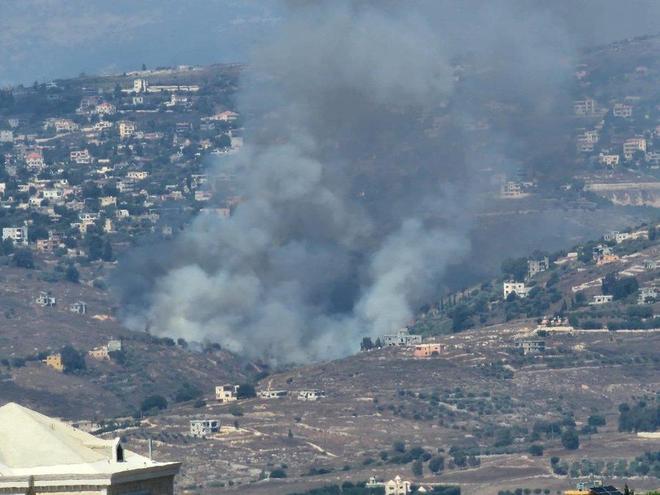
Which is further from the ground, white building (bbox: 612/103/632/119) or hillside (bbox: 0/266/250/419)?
white building (bbox: 612/103/632/119)

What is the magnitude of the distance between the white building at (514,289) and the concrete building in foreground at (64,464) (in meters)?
133

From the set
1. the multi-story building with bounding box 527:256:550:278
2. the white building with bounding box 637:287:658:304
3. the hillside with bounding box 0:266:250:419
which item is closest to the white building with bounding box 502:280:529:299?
the multi-story building with bounding box 527:256:550:278

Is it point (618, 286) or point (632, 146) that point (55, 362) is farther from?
point (632, 146)

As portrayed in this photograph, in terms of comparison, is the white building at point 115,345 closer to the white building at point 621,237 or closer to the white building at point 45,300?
the white building at point 45,300

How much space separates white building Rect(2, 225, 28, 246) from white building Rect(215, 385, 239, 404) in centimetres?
3606

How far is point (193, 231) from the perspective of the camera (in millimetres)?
162625

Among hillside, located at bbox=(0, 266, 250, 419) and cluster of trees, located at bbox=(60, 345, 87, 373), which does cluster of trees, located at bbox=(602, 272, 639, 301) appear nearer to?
hillside, located at bbox=(0, 266, 250, 419)

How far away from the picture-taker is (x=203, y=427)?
131500 millimetres

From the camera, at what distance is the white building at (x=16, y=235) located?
175 meters

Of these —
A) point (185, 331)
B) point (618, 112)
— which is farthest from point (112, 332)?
point (618, 112)

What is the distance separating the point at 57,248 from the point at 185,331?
25.2m

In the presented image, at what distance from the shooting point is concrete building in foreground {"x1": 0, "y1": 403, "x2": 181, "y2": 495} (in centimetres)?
2162

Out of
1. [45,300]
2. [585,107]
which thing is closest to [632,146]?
[585,107]

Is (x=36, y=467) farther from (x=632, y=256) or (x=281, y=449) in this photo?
(x=632, y=256)
